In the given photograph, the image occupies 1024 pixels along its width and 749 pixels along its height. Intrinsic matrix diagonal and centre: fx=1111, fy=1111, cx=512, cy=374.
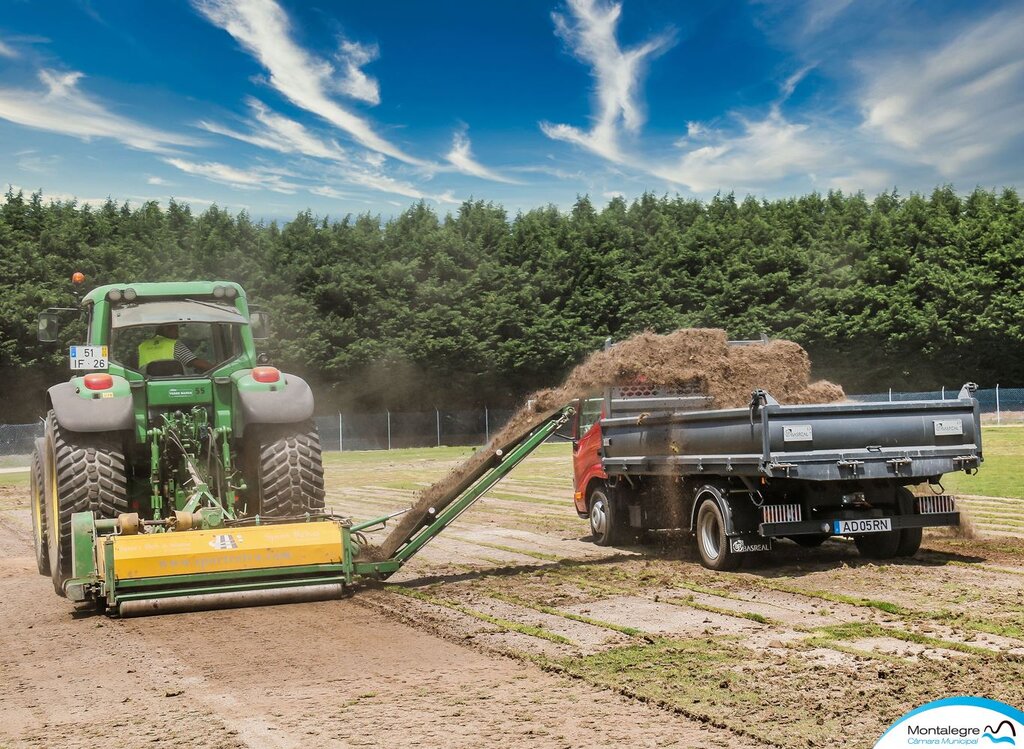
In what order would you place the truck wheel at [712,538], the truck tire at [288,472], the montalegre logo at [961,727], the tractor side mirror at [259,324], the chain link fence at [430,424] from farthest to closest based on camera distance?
1. the chain link fence at [430,424]
2. the tractor side mirror at [259,324]
3. the truck wheel at [712,538]
4. the truck tire at [288,472]
5. the montalegre logo at [961,727]

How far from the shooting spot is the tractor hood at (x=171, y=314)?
10906 millimetres

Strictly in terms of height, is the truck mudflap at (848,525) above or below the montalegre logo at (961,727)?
below

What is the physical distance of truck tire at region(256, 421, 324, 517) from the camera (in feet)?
34.1

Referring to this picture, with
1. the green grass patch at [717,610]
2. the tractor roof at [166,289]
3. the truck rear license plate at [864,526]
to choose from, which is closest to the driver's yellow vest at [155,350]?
the tractor roof at [166,289]

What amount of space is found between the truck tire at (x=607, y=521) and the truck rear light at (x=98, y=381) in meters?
5.99

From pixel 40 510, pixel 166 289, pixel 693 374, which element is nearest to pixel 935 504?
pixel 693 374

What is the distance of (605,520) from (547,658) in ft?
21.0

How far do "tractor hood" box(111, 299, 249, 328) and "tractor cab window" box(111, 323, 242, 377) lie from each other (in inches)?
3.5

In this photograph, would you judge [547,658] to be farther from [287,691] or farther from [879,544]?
[879,544]

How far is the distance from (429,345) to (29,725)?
146 ft

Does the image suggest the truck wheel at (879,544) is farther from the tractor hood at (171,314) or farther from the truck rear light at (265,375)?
the tractor hood at (171,314)

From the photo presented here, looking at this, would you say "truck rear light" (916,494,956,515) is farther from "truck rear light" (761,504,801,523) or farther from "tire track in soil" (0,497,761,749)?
"tire track in soil" (0,497,761,749)

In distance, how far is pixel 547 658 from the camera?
7227 millimetres

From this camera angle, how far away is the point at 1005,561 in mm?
11000
